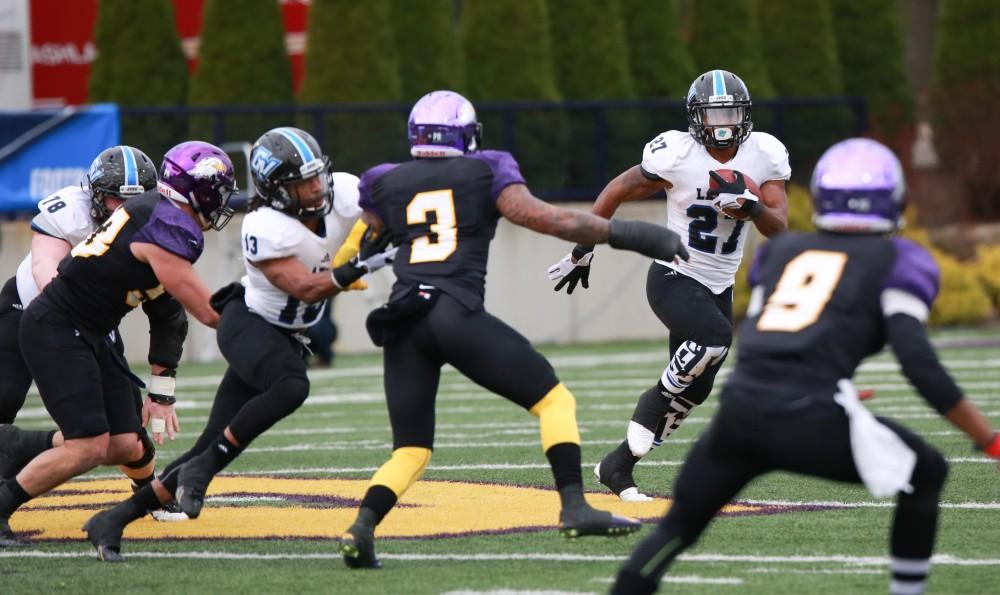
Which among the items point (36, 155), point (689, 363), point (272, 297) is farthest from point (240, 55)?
point (272, 297)

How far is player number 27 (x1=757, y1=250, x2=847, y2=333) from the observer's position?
462 cm

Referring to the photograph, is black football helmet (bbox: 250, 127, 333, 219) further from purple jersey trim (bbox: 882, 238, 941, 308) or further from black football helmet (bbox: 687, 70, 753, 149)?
purple jersey trim (bbox: 882, 238, 941, 308)

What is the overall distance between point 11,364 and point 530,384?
2.68 metres

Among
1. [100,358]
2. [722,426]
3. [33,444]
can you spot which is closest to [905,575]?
[722,426]

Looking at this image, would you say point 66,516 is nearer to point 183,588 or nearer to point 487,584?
point 183,588

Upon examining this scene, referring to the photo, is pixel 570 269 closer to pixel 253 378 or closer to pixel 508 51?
pixel 253 378

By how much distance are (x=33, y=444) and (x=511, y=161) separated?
2484 mm

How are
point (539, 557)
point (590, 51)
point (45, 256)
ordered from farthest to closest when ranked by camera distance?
point (590, 51) < point (45, 256) < point (539, 557)

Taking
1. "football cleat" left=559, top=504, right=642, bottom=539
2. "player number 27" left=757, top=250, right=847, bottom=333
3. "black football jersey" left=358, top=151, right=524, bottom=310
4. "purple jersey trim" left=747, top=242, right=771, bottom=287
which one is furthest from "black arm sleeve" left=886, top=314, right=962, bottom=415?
"black football jersey" left=358, top=151, right=524, bottom=310

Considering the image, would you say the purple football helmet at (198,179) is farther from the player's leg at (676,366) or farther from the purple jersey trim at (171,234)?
the player's leg at (676,366)

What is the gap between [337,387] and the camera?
13.8 meters

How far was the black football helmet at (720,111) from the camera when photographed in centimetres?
779

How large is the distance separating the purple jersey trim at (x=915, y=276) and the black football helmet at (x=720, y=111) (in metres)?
3.25

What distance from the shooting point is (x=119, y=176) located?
7.14 m
